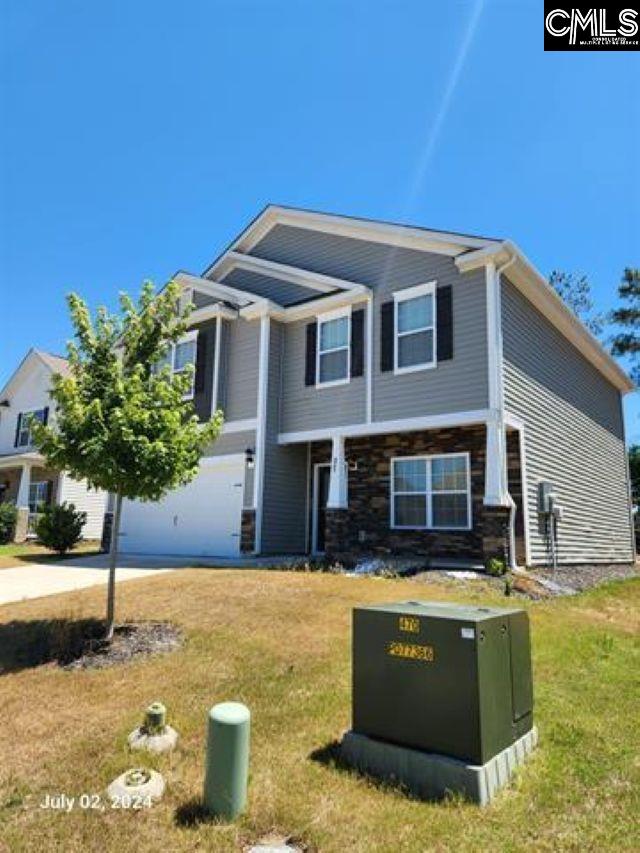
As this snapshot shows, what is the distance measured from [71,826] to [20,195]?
590 inches

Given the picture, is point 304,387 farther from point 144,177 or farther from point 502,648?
point 502,648

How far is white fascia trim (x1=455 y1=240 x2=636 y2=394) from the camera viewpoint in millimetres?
12539

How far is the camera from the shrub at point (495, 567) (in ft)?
36.1

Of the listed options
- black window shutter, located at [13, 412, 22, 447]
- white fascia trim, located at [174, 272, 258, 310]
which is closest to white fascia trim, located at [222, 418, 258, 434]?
white fascia trim, located at [174, 272, 258, 310]

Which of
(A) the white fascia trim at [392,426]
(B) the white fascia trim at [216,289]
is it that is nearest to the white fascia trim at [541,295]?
(A) the white fascia trim at [392,426]

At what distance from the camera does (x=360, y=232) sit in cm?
1530

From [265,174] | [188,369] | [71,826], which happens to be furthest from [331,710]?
[265,174]

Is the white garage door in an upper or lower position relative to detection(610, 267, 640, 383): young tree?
lower

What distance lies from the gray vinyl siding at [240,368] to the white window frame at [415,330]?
3.91 meters

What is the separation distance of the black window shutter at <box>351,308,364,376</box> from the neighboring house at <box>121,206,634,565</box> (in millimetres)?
43

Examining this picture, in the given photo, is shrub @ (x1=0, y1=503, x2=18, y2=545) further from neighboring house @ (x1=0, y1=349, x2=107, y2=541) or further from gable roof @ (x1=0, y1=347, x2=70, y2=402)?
gable roof @ (x1=0, y1=347, x2=70, y2=402)

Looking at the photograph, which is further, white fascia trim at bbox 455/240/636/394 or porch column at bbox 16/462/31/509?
porch column at bbox 16/462/31/509

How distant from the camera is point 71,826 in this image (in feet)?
11.4

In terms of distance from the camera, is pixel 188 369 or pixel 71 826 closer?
pixel 71 826
